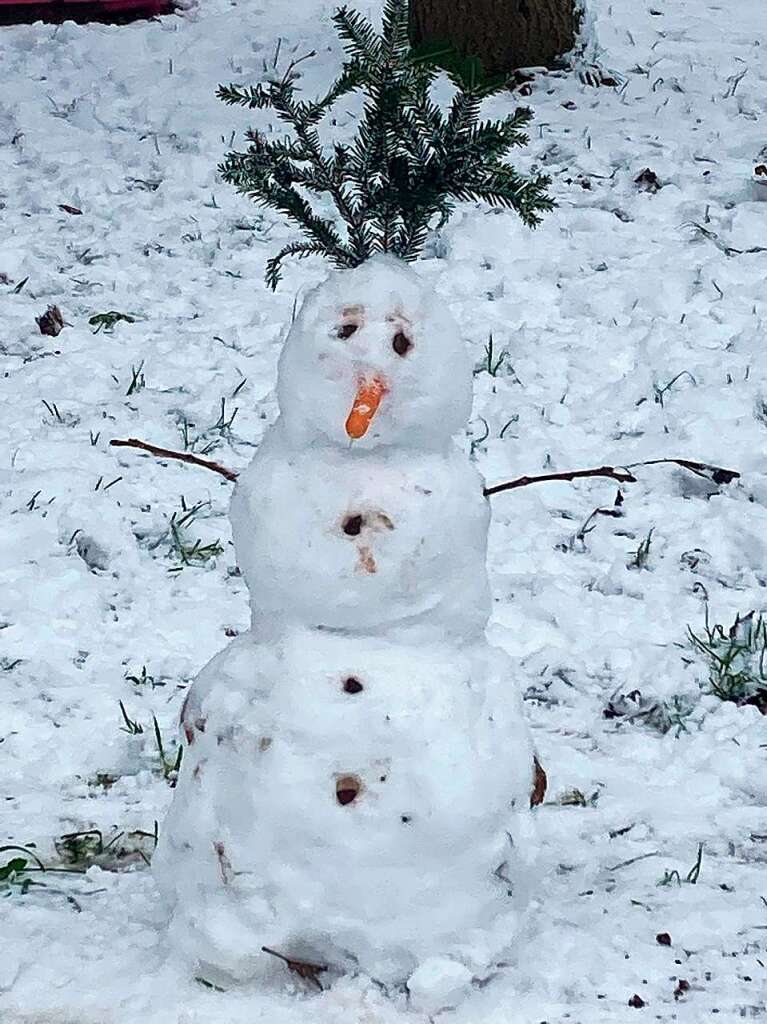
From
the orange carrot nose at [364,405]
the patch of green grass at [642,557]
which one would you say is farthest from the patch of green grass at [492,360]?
the orange carrot nose at [364,405]

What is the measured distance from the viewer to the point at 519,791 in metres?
2.26

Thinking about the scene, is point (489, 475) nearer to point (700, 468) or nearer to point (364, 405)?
point (700, 468)

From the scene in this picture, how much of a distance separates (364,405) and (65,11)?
619 centimetres

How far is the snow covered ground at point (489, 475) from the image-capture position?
7.89 ft

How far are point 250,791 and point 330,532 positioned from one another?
15.0 inches

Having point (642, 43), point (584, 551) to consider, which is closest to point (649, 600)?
point (584, 551)

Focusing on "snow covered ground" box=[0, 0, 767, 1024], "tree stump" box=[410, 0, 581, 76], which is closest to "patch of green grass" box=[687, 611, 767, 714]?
"snow covered ground" box=[0, 0, 767, 1024]

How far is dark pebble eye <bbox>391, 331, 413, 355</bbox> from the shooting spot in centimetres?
212

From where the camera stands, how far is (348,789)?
7.02 feet

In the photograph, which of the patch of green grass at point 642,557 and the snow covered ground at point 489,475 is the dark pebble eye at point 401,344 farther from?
the patch of green grass at point 642,557

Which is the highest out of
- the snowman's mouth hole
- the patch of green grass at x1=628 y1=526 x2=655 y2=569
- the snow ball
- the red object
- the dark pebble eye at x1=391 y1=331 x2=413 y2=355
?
the dark pebble eye at x1=391 y1=331 x2=413 y2=355

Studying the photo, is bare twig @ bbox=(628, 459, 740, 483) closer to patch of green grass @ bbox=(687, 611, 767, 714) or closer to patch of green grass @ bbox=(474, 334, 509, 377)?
patch of green grass @ bbox=(687, 611, 767, 714)

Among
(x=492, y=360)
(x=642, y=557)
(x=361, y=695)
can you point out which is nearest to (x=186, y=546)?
(x=642, y=557)

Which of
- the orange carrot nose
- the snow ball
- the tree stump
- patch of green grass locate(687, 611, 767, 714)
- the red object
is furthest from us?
the red object
